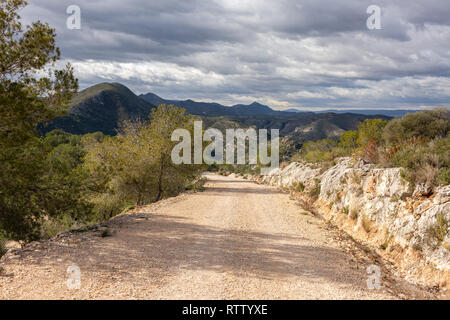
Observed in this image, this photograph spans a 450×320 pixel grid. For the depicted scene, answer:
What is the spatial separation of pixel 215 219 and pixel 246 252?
4.24 m

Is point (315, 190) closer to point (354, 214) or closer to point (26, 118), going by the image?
point (354, 214)

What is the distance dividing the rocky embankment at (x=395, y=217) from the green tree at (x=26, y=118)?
32.4 ft

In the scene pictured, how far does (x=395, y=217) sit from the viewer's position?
360 inches

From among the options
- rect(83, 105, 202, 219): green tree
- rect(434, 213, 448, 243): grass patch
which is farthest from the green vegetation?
rect(83, 105, 202, 219): green tree

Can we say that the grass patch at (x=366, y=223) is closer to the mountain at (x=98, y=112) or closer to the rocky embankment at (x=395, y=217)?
the rocky embankment at (x=395, y=217)

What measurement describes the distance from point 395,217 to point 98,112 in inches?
5964

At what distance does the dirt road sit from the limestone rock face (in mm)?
1615

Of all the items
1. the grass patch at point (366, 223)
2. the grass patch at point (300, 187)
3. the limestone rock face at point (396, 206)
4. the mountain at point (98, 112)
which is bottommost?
the grass patch at point (300, 187)

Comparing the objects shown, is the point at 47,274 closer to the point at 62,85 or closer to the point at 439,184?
the point at 62,85

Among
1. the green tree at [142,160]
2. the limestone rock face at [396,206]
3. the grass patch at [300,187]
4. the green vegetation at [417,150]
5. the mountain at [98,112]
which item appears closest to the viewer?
the limestone rock face at [396,206]

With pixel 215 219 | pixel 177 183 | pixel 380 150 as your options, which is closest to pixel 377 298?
pixel 215 219

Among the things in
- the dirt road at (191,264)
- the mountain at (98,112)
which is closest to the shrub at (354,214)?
the dirt road at (191,264)

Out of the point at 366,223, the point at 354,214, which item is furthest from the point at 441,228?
the point at 354,214

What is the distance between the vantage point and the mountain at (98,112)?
373ft
